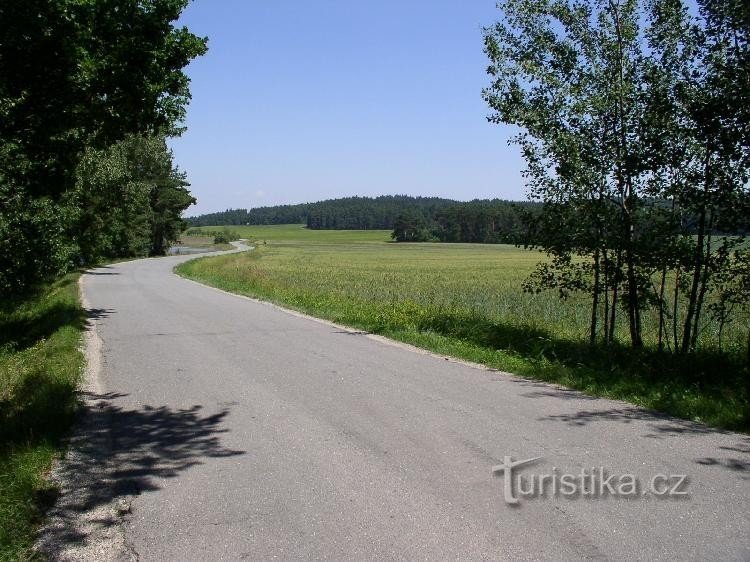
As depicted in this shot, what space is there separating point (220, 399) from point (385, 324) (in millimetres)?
6476

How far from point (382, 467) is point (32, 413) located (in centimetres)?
432

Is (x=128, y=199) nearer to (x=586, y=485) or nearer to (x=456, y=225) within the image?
(x=586, y=485)

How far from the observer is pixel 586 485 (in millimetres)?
4512

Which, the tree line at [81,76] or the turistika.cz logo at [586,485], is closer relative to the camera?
the turistika.cz logo at [586,485]

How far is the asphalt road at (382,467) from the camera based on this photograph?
3.71 meters

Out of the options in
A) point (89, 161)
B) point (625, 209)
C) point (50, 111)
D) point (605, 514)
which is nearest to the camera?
point (605, 514)

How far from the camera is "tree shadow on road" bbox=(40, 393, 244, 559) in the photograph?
405cm

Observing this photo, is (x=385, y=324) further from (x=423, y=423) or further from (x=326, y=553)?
(x=326, y=553)

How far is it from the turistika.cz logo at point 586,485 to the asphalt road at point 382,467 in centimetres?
5

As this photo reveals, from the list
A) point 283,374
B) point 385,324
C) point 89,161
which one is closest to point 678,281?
point 385,324

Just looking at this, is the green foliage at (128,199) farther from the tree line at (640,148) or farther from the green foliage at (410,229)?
the green foliage at (410,229)

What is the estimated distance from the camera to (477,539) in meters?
3.72

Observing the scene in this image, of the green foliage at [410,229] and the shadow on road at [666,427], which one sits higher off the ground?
the green foliage at [410,229]

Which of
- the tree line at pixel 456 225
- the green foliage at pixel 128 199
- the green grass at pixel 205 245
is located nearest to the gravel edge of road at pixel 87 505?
the green foliage at pixel 128 199
